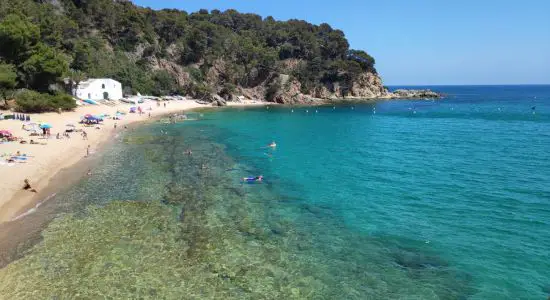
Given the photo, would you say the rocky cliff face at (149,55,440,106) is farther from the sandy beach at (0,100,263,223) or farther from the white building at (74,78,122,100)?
the sandy beach at (0,100,263,223)

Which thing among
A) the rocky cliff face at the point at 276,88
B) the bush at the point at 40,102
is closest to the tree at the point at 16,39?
the bush at the point at 40,102

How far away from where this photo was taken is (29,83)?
182 feet

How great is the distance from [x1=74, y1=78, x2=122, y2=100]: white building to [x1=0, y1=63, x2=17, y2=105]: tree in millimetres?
19075

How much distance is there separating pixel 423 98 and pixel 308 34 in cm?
4930

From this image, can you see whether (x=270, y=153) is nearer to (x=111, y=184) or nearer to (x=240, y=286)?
(x=111, y=184)

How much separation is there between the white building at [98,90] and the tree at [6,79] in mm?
19075

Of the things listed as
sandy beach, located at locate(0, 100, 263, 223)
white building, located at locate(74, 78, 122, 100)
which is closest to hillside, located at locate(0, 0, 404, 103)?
white building, located at locate(74, 78, 122, 100)

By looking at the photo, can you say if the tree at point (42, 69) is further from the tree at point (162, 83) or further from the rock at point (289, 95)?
the rock at point (289, 95)

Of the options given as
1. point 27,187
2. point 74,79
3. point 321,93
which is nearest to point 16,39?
point 74,79

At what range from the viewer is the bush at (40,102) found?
48.7 metres

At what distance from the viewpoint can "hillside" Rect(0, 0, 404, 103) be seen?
2712 inches

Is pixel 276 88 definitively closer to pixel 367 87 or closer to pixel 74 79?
pixel 367 87

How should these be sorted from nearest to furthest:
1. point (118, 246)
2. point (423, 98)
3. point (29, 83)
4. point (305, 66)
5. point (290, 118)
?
1. point (118, 246)
2. point (29, 83)
3. point (290, 118)
4. point (305, 66)
5. point (423, 98)

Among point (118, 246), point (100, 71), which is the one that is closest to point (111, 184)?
point (118, 246)
